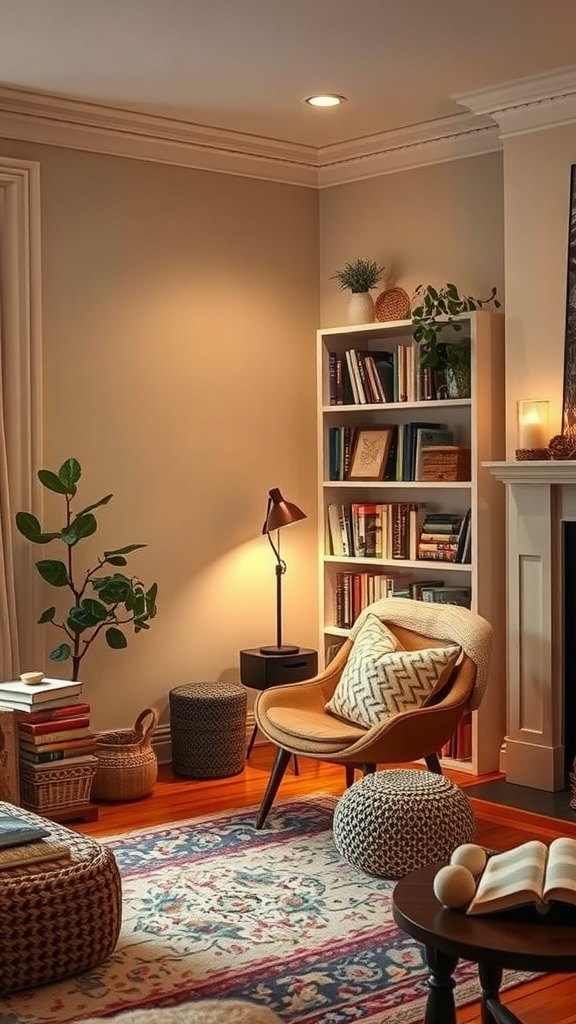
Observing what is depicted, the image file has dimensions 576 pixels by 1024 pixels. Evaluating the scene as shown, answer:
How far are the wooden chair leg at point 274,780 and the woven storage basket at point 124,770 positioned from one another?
25.4 inches

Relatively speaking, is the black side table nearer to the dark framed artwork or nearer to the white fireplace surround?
the white fireplace surround

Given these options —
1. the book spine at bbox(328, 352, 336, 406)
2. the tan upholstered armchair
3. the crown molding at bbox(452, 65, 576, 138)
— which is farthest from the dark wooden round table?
the book spine at bbox(328, 352, 336, 406)

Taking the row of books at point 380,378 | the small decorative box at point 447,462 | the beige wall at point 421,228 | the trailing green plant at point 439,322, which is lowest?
the small decorative box at point 447,462

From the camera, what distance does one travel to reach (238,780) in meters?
5.18

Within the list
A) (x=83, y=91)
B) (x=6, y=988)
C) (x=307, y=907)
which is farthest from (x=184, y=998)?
(x=83, y=91)

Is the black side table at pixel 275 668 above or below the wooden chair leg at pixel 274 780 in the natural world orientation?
above

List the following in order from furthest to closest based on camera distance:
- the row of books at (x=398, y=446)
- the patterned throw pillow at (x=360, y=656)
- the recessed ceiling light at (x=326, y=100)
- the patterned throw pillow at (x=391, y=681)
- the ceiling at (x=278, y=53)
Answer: the row of books at (x=398, y=446)
the recessed ceiling light at (x=326, y=100)
the patterned throw pillow at (x=360, y=656)
the patterned throw pillow at (x=391, y=681)
the ceiling at (x=278, y=53)

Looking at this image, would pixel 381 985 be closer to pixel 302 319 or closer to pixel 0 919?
pixel 0 919

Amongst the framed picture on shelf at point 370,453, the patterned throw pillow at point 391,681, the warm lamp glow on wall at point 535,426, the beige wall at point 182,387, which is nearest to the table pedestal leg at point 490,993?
the patterned throw pillow at point 391,681

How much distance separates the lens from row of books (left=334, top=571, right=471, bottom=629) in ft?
17.5

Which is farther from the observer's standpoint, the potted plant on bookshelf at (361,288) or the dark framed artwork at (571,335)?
the potted plant on bookshelf at (361,288)

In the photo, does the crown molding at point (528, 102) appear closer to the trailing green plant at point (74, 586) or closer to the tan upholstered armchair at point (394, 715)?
the tan upholstered armchair at point (394, 715)

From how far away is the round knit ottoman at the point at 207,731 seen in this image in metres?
5.14

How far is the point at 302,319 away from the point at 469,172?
109 centimetres
